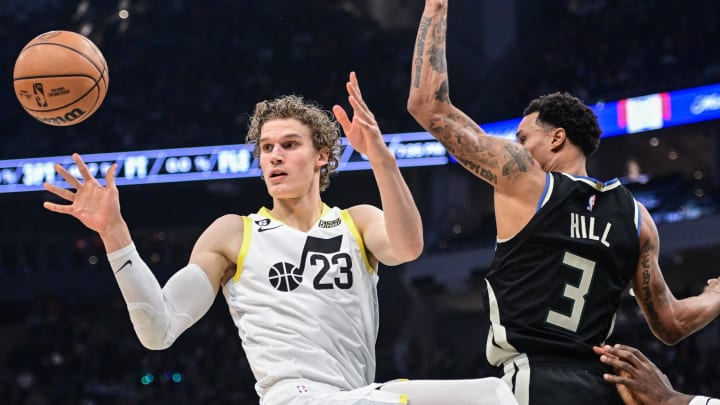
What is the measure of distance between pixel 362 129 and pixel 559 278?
971 millimetres

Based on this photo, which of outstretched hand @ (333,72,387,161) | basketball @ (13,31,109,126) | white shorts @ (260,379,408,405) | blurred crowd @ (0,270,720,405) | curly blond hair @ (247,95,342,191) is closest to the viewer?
white shorts @ (260,379,408,405)

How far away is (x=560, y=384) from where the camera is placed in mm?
3365

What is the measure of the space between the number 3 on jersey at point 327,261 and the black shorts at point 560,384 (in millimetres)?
796

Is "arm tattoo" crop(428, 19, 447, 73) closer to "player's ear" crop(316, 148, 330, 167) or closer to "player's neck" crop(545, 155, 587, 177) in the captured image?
"player's neck" crop(545, 155, 587, 177)

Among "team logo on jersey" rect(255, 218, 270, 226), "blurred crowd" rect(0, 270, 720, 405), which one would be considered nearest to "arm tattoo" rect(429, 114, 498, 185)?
"team logo on jersey" rect(255, 218, 270, 226)

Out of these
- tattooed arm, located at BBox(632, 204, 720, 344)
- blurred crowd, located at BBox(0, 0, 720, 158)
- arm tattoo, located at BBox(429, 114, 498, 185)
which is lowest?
tattooed arm, located at BBox(632, 204, 720, 344)

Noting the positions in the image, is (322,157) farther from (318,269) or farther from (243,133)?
(243,133)

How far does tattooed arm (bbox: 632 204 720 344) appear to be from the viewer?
3.74 metres

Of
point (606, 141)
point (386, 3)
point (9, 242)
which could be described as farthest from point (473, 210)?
point (9, 242)

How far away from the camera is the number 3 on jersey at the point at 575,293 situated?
341cm

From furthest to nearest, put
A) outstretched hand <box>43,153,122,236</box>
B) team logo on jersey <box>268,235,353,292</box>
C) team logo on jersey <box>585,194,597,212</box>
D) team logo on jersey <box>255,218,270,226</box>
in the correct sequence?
team logo on jersey <box>255,218,270,226</box>
team logo on jersey <box>268,235,353,292</box>
team logo on jersey <box>585,194,597,212</box>
outstretched hand <box>43,153,122,236</box>

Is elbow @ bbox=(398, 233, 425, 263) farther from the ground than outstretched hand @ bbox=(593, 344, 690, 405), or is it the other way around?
elbow @ bbox=(398, 233, 425, 263)

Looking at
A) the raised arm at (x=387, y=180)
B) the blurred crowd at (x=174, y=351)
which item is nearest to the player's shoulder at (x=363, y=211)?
the raised arm at (x=387, y=180)

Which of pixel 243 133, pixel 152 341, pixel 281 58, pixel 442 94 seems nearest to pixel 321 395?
pixel 152 341
